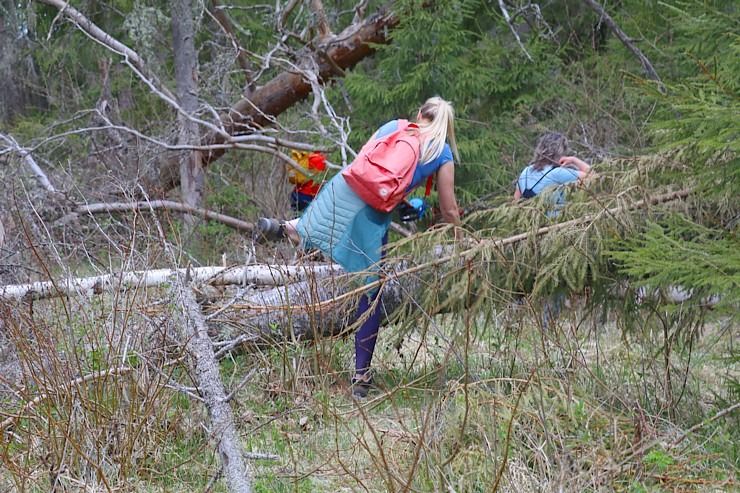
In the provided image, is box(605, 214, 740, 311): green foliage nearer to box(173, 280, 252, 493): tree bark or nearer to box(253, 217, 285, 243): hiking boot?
box(173, 280, 252, 493): tree bark

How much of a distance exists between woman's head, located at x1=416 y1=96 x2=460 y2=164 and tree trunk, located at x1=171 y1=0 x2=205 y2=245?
5.11 meters

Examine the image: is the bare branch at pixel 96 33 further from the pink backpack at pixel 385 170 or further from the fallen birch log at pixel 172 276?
the pink backpack at pixel 385 170

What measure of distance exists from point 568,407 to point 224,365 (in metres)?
2.63

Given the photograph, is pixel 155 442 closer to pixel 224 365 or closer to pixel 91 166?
pixel 224 365

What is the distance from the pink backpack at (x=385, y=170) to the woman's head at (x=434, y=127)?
93mm

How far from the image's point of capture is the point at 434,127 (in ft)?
14.5

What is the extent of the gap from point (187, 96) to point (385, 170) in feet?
18.8

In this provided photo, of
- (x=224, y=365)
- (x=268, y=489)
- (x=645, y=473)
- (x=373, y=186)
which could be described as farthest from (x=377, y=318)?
(x=645, y=473)

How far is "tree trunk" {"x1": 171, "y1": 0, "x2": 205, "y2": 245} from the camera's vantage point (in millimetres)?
9258

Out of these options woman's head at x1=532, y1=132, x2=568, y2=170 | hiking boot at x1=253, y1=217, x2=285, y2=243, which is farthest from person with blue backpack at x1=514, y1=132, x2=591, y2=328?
hiking boot at x1=253, y1=217, x2=285, y2=243

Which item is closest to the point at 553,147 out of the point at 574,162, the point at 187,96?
the point at 574,162

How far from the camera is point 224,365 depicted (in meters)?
5.05

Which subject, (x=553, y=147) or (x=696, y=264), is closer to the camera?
(x=696, y=264)

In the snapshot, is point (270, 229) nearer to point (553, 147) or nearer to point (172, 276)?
point (172, 276)
